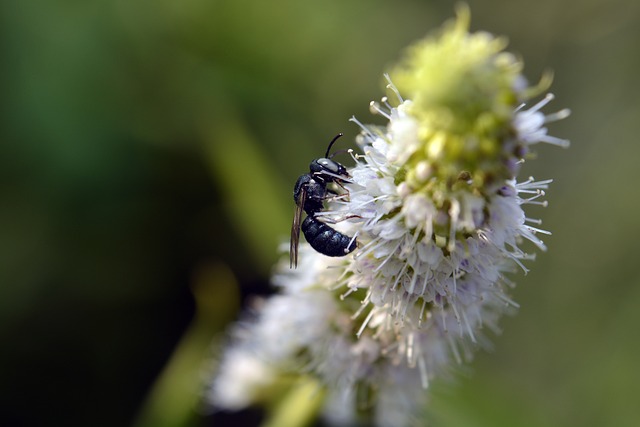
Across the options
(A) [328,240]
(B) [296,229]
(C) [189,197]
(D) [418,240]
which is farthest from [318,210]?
(C) [189,197]

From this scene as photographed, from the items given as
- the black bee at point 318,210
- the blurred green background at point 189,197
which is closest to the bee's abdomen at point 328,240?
the black bee at point 318,210

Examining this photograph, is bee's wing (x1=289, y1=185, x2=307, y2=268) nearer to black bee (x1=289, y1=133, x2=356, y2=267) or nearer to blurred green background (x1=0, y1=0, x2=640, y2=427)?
black bee (x1=289, y1=133, x2=356, y2=267)

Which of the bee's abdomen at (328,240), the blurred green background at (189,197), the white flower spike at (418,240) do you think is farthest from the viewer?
the blurred green background at (189,197)

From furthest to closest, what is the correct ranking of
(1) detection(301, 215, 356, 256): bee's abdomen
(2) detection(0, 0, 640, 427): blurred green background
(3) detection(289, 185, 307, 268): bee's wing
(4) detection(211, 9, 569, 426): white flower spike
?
(2) detection(0, 0, 640, 427): blurred green background, (3) detection(289, 185, 307, 268): bee's wing, (1) detection(301, 215, 356, 256): bee's abdomen, (4) detection(211, 9, 569, 426): white flower spike

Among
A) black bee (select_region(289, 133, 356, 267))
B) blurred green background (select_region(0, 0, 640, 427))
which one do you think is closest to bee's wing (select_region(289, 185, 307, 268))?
black bee (select_region(289, 133, 356, 267))

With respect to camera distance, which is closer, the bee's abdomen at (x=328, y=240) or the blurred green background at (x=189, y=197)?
the bee's abdomen at (x=328, y=240)

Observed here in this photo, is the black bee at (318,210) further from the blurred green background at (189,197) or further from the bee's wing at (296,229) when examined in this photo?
the blurred green background at (189,197)

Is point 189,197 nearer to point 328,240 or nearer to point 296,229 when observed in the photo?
point 296,229

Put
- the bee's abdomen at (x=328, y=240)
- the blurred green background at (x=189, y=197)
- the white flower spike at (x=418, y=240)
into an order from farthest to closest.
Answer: the blurred green background at (x=189, y=197) → the bee's abdomen at (x=328, y=240) → the white flower spike at (x=418, y=240)
